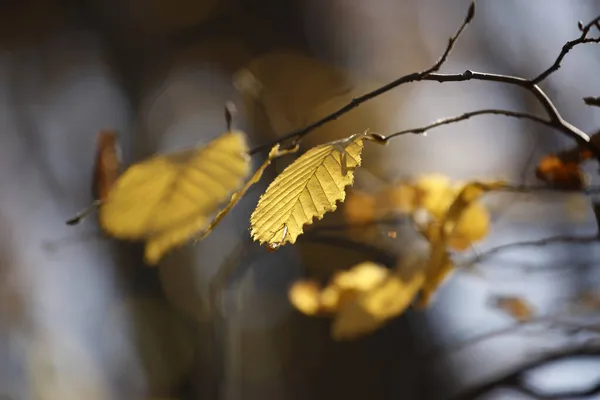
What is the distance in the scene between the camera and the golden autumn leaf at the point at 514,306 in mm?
1001

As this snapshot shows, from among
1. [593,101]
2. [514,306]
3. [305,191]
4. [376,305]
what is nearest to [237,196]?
[305,191]

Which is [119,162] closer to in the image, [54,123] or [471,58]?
[471,58]

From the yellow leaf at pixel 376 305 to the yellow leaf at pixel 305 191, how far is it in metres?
0.35

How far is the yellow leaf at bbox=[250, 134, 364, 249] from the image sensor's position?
43 centimetres

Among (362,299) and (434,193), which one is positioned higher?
(434,193)

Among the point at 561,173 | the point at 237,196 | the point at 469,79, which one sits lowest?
the point at 237,196

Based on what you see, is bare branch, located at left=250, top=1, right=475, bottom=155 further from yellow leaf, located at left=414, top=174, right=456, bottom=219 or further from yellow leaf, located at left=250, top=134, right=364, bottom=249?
yellow leaf, located at left=414, top=174, right=456, bottom=219

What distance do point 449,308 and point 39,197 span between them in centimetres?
261

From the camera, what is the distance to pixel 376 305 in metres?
0.81

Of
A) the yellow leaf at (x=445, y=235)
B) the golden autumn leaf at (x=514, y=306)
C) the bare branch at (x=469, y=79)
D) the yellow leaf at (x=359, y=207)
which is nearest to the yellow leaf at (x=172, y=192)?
the bare branch at (x=469, y=79)

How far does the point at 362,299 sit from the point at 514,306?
34cm

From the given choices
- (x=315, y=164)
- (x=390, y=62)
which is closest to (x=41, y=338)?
(x=390, y=62)

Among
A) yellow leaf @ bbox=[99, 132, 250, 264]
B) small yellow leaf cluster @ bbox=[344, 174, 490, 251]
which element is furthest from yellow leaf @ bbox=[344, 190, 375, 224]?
yellow leaf @ bbox=[99, 132, 250, 264]

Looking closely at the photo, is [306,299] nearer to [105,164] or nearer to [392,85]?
[105,164]
